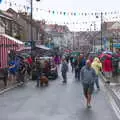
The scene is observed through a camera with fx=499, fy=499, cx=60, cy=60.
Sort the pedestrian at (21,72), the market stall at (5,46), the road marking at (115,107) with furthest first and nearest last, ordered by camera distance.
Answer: the market stall at (5,46) < the pedestrian at (21,72) < the road marking at (115,107)

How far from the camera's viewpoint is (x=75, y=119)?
14.8 m

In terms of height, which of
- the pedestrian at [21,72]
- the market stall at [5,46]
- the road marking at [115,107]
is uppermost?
the market stall at [5,46]

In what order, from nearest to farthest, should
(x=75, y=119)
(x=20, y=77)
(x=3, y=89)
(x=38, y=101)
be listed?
Answer: (x=75, y=119), (x=38, y=101), (x=3, y=89), (x=20, y=77)

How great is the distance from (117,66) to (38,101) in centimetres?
1861

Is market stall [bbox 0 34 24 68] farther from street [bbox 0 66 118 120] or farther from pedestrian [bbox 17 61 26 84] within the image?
street [bbox 0 66 118 120]

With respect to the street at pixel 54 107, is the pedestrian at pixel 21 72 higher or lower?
higher

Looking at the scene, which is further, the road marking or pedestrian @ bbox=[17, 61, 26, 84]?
pedestrian @ bbox=[17, 61, 26, 84]

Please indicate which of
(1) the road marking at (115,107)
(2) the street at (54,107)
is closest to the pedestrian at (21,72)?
(2) the street at (54,107)

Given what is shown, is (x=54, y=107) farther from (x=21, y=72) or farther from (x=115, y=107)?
(x=21, y=72)

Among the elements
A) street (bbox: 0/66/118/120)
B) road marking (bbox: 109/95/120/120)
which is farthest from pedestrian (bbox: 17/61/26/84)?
road marking (bbox: 109/95/120/120)

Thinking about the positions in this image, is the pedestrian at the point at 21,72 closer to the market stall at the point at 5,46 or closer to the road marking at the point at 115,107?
the market stall at the point at 5,46

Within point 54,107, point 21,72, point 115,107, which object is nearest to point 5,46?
point 21,72

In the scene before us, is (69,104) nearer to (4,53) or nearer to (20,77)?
(20,77)

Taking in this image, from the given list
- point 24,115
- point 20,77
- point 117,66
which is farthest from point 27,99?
point 117,66
